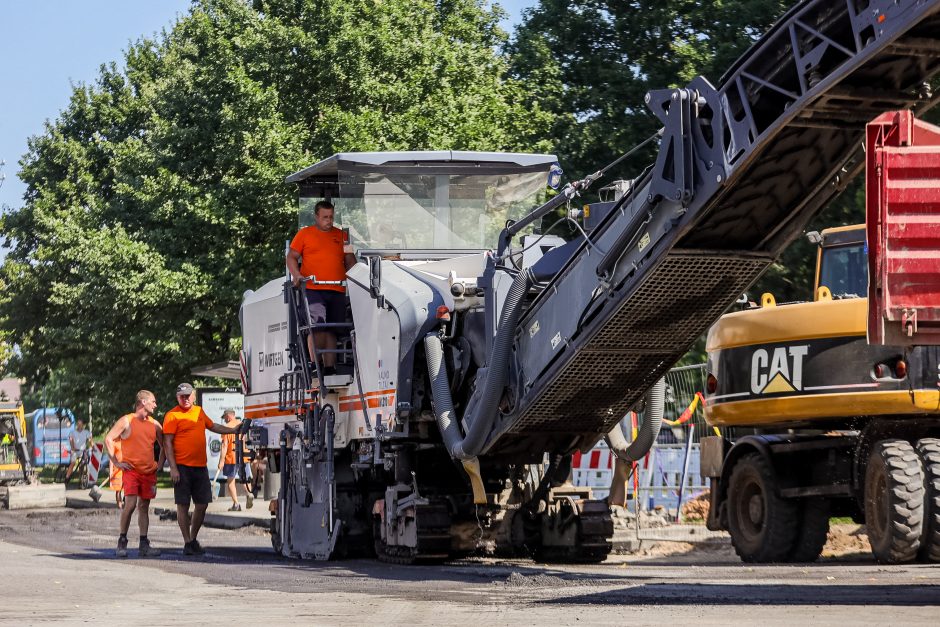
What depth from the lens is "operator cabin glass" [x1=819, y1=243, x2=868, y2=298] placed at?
15.5 m

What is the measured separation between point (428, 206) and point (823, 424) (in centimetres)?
448

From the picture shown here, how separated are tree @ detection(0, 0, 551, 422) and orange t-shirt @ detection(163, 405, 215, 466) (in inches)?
573

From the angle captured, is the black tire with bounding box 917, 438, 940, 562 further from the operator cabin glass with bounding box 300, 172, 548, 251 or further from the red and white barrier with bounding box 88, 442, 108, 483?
the red and white barrier with bounding box 88, 442, 108, 483

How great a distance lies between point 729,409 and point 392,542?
3.45 m

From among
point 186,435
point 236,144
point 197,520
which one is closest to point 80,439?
point 236,144

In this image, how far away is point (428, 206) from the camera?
15.8m

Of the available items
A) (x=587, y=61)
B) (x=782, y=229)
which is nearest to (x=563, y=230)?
(x=587, y=61)

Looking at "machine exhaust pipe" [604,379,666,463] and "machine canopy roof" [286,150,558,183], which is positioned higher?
"machine canopy roof" [286,150,558,183]

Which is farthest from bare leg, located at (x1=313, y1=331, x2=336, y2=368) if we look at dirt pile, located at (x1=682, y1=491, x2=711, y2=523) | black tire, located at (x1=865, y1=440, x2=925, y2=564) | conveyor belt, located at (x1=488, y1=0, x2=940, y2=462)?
dirt pile, located at (x1=682, y1=491, x2=711, y2=523)

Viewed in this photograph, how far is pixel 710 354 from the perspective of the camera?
15250mm

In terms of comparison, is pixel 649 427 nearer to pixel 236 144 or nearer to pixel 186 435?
pixel 186 435

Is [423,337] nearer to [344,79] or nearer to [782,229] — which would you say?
[782,229]

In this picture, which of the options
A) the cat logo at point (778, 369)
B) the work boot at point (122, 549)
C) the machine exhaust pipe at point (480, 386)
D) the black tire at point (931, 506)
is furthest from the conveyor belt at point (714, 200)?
the work boot at point (122, 549)

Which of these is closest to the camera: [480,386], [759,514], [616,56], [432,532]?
[480,386]
